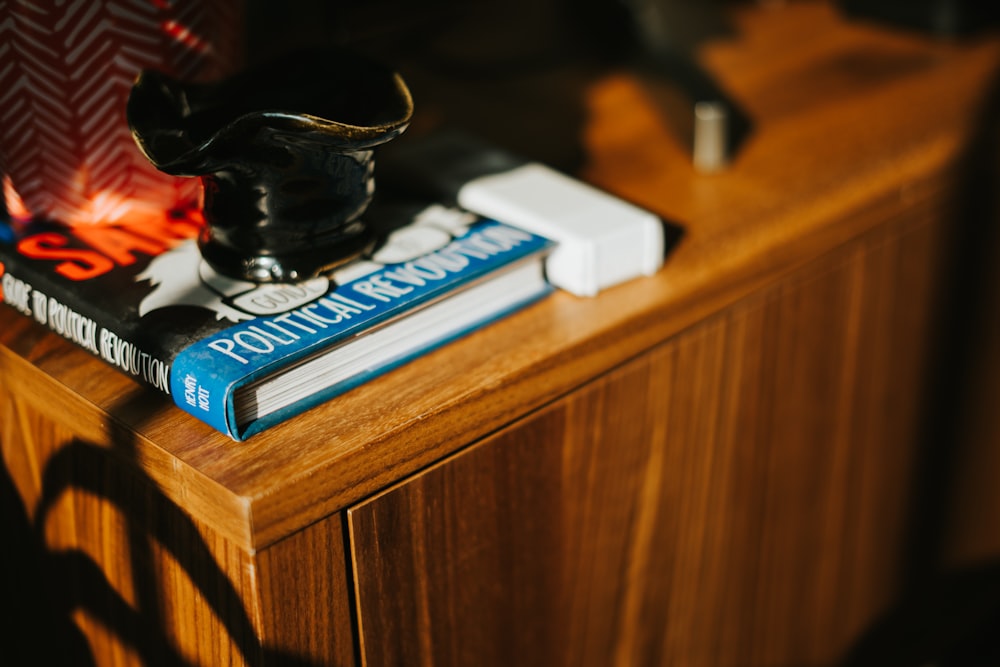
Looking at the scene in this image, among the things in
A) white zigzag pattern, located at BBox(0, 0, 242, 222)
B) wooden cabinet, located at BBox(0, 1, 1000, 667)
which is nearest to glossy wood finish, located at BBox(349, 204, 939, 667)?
wooden cabinet, located at BBox(0, 1, 1000, 667)

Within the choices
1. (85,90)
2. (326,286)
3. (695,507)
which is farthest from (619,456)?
(85,90)

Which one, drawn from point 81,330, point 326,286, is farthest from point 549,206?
point 81,330

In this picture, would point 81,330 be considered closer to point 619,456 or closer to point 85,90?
point 85,90

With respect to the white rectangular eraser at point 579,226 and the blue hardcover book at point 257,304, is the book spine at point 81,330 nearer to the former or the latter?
the blue hardcover book at point 257,304

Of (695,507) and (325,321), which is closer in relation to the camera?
(325,321)

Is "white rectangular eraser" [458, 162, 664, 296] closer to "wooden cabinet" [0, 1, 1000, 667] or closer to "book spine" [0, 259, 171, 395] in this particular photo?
"wooden cabinet" [0, 1, 1000, 667]

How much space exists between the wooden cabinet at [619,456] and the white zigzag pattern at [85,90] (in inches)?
3.1

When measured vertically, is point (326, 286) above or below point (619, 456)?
above

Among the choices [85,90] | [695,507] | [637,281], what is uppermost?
[85,90]

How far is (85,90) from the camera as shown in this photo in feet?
1.75

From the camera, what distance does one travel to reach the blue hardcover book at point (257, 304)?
1.44 feet

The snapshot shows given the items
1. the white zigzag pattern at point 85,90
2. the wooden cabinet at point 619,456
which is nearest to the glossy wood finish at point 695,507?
the wooden cabinet at point 619,456

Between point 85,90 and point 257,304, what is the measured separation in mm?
162

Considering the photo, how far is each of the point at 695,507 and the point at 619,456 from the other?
0.10 m
